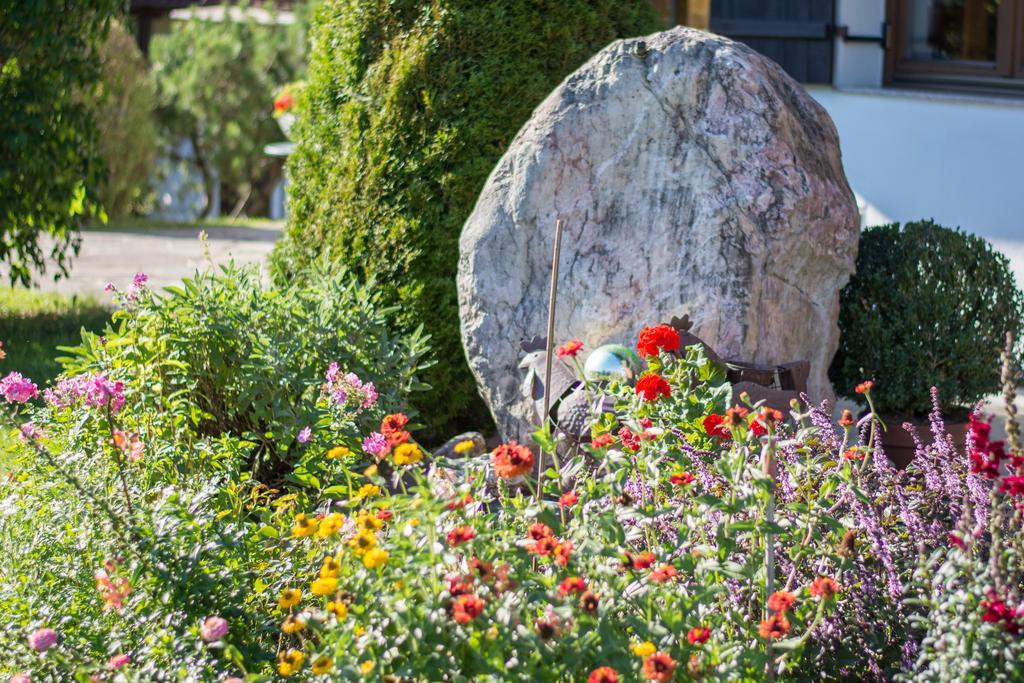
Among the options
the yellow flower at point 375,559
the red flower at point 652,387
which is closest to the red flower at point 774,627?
the yellow flower at point 375,559

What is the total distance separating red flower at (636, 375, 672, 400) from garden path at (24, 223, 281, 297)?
16.4 feet

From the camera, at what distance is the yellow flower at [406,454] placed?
2375 mm

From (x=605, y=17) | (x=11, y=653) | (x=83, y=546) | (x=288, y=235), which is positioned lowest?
(x=11, y=653)

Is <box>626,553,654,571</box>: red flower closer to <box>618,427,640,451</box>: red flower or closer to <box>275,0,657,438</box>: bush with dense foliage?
<box>618,427,640,451</box>: red flower

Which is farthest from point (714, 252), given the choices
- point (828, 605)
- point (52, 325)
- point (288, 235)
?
point (52, 325)

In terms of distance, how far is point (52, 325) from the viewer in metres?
6.72

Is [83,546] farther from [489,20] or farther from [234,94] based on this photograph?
[234,94]

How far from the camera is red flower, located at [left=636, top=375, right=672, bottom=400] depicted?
2.80 meters

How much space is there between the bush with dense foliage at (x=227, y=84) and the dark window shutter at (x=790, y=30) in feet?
29.6

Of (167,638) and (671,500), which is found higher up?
(671,500)

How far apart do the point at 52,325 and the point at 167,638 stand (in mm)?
4752

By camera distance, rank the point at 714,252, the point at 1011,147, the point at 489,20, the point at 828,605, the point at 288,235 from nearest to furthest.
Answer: the point at 828,605
the point at 714,252
the point at 489,20
the point at 288,235
the point at 1011,147

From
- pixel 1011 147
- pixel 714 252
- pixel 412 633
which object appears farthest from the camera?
pixel 1011 147

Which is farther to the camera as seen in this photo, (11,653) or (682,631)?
(11,653)
